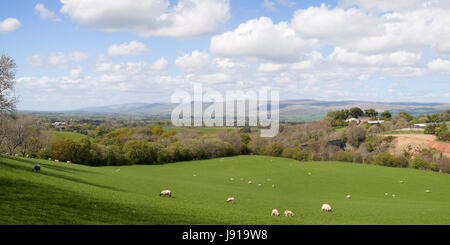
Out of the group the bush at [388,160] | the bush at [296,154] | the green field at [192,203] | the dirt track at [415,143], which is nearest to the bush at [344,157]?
the bush at [296,154]

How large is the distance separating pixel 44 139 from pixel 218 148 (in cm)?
4660

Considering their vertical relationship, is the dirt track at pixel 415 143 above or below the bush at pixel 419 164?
above

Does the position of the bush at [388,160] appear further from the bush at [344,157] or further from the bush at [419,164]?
the bush at [344,157]

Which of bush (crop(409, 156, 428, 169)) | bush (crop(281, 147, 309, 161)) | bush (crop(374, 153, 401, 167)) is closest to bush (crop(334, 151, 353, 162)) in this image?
bush (crop(281, 147, 309, 161))

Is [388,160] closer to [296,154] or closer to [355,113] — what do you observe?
→ [296,154]

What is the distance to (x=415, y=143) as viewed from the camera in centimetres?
9519

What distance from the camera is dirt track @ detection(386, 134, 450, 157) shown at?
89.3m

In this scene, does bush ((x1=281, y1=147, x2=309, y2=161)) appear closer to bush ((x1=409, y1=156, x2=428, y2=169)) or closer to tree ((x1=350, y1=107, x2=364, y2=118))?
bush ((x1=409, y1=156, x2=428, y2=169))

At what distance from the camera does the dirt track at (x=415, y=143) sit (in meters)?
89.3

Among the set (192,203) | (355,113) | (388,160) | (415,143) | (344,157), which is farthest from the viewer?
(355,113)

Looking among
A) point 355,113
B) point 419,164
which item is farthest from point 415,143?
point 355,113

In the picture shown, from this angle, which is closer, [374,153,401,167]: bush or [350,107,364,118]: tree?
[374,153,401,167]: bush
